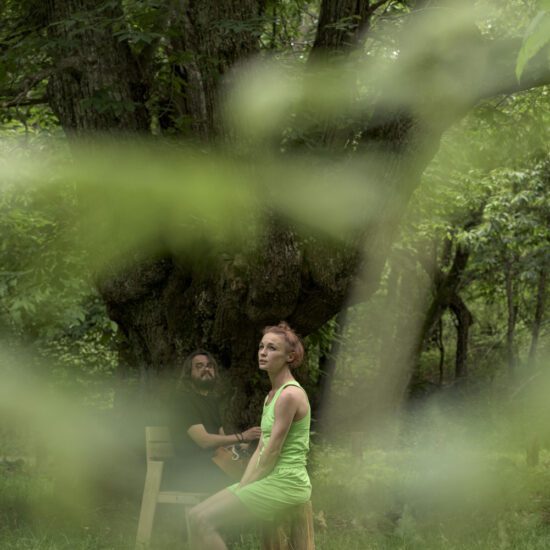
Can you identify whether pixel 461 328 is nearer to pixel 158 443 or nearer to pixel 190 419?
pixel 158 443

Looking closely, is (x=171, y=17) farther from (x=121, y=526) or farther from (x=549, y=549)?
(x=549, y=549)

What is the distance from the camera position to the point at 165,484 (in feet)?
23.9

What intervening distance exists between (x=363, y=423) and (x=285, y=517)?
16.6 metres

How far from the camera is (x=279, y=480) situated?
5.04 meters

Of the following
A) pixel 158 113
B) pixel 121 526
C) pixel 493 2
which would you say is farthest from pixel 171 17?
pixel 121 526

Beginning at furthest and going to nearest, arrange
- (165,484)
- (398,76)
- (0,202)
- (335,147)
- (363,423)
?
(363,423) → (0,202) → (335,147) → (398,76) → (165,484)

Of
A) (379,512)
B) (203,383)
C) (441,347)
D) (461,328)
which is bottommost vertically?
(379,512)

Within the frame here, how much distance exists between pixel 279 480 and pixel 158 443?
96.8 inches

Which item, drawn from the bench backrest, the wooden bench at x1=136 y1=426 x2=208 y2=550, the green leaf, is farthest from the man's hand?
the green leaf

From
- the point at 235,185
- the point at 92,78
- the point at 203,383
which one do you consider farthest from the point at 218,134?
the point at 203,383

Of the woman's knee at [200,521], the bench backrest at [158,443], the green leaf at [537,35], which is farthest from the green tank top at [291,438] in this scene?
the green leaf at [537,35]

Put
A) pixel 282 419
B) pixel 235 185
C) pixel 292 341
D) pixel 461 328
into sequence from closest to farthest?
pixel 282 419 → pixel 292 341 → pixel 235 185 → pixel 461 328

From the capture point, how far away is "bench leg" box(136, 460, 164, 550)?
725 centimetres

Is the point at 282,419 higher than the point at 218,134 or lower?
lower
